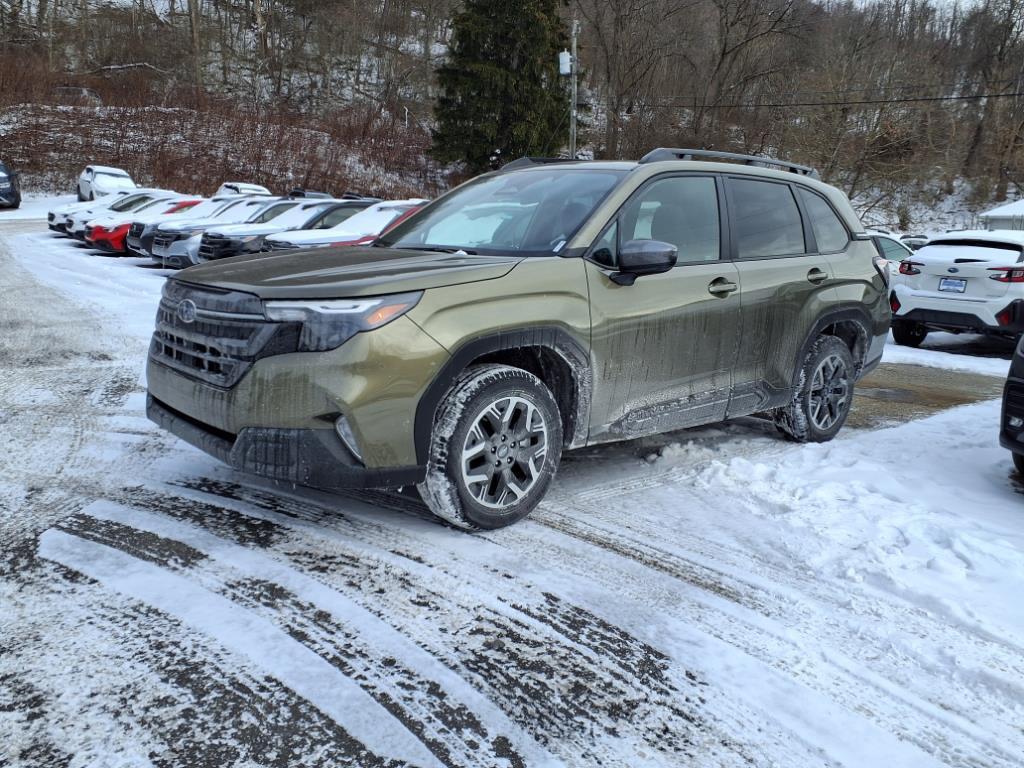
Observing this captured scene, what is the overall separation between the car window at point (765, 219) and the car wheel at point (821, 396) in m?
0.73

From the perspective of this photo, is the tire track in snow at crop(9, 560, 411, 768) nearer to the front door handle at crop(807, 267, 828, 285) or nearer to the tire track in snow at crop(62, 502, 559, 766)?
the tire track in snow at crop(62, 502, 559, 766)

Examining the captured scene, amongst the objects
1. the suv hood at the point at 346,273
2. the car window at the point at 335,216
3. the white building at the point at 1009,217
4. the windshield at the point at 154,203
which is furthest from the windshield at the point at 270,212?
the white building at the point at 1009,217

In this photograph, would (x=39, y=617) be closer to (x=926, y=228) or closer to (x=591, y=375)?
(x=591, y=375)

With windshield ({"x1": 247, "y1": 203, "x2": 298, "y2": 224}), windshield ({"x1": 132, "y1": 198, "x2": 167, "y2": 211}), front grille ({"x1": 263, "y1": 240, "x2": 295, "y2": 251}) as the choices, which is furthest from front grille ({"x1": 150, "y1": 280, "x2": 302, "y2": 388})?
windshield ({"x1": 132, "y1": 198, "x2": 167, "y2": 211})

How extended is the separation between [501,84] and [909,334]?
29897mm

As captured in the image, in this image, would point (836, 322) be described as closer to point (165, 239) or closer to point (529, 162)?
point (529, 162)

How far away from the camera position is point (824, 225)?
18.0ft

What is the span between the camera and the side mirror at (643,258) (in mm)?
3830

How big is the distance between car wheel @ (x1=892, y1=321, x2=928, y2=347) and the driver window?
24.8 ft

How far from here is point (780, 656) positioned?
279 centimetres

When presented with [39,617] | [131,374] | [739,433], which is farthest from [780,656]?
[131,374]

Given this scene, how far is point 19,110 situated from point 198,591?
4115 cm

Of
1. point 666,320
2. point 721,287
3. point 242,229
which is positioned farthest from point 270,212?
point 666,320

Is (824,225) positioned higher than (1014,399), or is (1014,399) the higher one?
(824,225)
